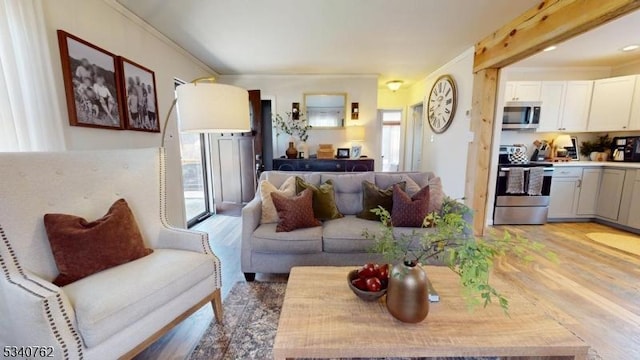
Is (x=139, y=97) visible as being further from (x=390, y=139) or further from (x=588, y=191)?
(x=390, y=139)

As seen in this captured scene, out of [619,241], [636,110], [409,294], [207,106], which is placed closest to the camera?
[409,294]

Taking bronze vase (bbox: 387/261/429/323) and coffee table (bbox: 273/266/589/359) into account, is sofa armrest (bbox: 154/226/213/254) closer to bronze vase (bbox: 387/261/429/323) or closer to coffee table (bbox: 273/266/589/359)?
coffee table (bbox: 273/266/589/359)

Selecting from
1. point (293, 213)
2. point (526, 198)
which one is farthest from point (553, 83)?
point (293, 213)

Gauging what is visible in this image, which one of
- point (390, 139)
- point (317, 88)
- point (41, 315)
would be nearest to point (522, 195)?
point (317, 88)

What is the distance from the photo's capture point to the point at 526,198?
3.55m

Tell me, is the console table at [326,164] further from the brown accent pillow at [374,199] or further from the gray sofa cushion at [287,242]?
the gray sofa cushion at [287,242]

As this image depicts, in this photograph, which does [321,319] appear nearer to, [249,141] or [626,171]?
[249,141]

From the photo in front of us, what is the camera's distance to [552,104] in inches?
147

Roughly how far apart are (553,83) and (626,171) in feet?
4.86

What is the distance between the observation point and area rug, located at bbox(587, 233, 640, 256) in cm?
280

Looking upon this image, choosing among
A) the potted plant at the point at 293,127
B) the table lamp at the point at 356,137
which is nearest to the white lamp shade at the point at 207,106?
the potted plant at the point at 293,127

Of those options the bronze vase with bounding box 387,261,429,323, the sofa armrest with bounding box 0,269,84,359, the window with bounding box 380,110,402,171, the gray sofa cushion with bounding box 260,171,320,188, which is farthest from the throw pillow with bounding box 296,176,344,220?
the window with bounding box 380,110,402,171

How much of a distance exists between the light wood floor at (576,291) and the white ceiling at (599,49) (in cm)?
223

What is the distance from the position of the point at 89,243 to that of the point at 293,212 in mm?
1254
